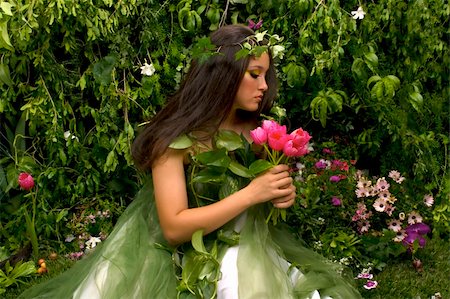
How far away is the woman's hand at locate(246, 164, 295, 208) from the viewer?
2.05 meters

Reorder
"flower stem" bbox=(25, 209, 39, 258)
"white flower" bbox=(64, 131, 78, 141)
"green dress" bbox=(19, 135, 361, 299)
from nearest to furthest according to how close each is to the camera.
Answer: "green dress" bbox=(19, 135, 361, 299), "flower stem" bbox=(25, 209, 39, 258), "white flower" bbox=(64, 131, 78, 141)

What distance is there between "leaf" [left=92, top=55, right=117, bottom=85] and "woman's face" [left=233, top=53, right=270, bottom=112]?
120cm

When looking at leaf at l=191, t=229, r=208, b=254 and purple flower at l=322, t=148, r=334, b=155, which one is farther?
purple flower at l=322, t=148, r=334, b=155

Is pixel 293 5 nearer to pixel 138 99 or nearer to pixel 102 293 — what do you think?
pixel 138 99

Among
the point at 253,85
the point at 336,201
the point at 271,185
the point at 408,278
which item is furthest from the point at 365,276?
the point at 253,85

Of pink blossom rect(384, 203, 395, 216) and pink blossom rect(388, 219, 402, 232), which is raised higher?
pink blossom rect(384, 203, 395, 216)

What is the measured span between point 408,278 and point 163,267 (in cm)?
135

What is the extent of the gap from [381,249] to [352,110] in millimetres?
793

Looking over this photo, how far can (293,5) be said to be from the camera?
Result: 308 cm

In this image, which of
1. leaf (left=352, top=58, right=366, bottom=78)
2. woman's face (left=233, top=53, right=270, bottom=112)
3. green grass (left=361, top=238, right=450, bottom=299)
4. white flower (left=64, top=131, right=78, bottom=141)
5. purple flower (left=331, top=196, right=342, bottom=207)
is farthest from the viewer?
white flower (left=64, top=131, right=78, bottom=141)

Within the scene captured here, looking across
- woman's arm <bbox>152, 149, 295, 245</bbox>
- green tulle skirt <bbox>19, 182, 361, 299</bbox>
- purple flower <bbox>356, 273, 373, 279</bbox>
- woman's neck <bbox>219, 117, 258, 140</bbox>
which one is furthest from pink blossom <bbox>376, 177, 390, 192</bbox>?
woman's arm <bbox>152, 149, 295, 245</bbox>

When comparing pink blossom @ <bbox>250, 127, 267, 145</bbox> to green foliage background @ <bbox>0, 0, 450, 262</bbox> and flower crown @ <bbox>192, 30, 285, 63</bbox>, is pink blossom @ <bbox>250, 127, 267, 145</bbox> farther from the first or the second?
green foliage background @ <bbox>0, 0, 450, 262</bbox>

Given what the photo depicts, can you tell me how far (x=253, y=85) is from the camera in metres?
2.15

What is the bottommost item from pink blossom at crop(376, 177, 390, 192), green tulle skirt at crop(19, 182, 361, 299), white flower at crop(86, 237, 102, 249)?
white flower at crop(86, 237, 102, 249)
